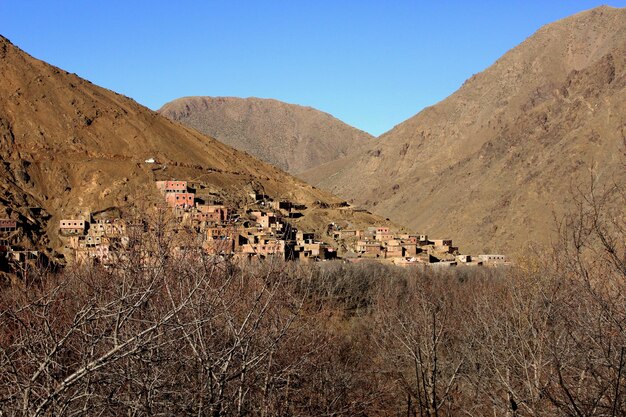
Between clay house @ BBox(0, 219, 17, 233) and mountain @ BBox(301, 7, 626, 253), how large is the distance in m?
33.1

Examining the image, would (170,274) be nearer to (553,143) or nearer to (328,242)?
(328,242)

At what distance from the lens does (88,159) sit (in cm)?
6600

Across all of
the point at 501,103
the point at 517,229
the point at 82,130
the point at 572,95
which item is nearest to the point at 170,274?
the point at 82,130

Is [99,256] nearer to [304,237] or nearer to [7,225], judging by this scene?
[7,225]

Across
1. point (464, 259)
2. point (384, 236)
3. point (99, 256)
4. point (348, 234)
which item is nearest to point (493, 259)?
point (464, 259)

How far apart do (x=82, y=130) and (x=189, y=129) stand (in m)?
20.9

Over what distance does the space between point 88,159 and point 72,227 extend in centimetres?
1502

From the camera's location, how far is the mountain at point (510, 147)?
260 ft

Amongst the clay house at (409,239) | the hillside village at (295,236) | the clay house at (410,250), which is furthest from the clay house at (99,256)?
the clay house at (409,239)

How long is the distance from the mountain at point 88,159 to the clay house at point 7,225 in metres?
1.27

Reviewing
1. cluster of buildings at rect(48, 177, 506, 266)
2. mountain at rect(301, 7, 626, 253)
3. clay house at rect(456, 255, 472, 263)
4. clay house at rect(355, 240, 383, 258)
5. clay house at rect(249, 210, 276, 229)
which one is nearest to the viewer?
cluster of buildings at rect(48, 177, 506, 266)

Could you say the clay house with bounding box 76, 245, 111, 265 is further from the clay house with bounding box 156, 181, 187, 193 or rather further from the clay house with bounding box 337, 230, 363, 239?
the clay house with bounding box 337, 230, 363, 239

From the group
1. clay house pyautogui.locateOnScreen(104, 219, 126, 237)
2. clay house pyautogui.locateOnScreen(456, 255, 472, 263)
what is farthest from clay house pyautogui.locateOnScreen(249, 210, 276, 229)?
clay house pyautogui.locateOnScreen(104, 219, 126, 237)

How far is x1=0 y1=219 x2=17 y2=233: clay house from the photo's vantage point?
4766 centimetres
